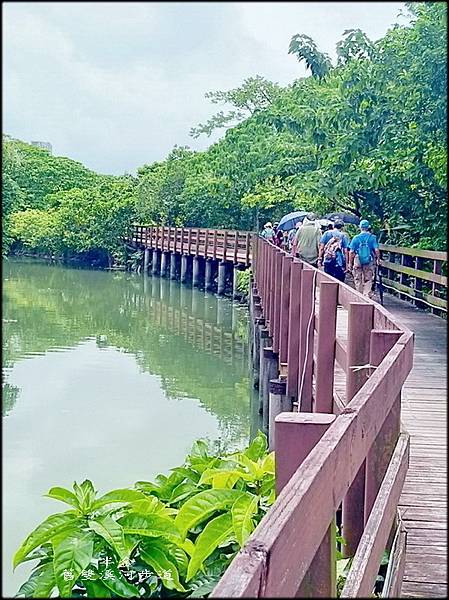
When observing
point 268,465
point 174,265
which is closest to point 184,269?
point 174,265

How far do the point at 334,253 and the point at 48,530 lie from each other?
7585mm

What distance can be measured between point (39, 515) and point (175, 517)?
14.5 feet

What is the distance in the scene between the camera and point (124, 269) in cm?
4275

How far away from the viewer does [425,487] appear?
3.58m

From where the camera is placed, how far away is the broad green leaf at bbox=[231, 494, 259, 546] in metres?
2.77

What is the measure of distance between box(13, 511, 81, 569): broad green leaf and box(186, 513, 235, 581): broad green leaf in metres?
0.46

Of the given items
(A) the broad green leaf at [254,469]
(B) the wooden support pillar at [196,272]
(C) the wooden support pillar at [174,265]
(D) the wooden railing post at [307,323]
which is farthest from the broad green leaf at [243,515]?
(C) the wooden support pillar at [174,265]

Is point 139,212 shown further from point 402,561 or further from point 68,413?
point 402,561

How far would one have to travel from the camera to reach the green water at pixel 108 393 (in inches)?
345

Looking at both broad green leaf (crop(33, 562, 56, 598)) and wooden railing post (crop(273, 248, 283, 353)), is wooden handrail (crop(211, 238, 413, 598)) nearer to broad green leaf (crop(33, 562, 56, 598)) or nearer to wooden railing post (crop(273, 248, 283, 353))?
broad green leaf (crop(33, 562, 56, 598))

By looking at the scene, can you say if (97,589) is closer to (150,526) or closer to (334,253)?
(150,526)

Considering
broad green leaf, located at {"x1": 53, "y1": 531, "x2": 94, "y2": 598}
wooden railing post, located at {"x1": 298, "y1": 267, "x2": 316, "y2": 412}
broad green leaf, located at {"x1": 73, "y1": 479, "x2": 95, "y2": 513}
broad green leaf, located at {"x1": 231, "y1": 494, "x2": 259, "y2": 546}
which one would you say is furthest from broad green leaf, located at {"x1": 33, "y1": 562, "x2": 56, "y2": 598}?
wooden railing post, located at {"x1": 298, "y1": 267, "x2": 316, "y2": 412}

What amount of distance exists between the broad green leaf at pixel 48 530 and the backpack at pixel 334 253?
741cm

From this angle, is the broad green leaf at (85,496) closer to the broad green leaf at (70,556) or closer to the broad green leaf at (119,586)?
the broad green leaf at (70,556)
